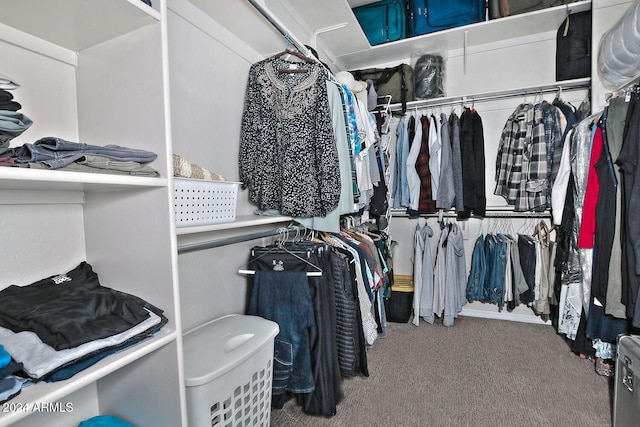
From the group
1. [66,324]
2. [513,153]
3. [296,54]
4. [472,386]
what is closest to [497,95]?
[513,153]

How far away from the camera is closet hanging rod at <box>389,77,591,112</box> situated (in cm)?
Answer: 231

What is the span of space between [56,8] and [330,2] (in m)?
1.57

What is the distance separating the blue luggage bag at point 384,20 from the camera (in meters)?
2.62

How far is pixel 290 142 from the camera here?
1479 millimetres

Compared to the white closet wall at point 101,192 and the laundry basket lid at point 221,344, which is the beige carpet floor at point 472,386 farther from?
the white closet wall at point 101,192

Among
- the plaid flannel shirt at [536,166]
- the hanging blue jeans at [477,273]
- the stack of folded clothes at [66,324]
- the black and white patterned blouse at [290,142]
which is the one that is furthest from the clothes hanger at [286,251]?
the plaid flannel shirt at [536,166]

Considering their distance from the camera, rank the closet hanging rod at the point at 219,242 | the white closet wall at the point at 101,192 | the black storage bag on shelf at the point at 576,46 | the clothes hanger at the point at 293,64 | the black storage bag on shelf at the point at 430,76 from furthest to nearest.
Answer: the black storage bag on shelf at the point at 430,76 < the black storage bag on shelf at the point at 576,46 < the clothes hanger at the point at 293,64 < the closet hanging rod at the point at 219,242 < the white closet wall at the point at 101,192

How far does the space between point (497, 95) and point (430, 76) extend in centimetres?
58

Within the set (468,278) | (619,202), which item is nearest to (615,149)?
(619,202)

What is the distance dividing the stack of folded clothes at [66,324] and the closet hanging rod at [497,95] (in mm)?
2620

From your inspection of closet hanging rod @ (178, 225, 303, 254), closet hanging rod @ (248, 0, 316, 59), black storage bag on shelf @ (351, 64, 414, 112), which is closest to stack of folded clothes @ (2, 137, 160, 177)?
closet hanging rod @ (178, 225, 303, 254)

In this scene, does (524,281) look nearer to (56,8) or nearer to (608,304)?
(608,304)

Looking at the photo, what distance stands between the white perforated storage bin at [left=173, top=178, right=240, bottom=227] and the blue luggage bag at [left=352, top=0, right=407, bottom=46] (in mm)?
2218

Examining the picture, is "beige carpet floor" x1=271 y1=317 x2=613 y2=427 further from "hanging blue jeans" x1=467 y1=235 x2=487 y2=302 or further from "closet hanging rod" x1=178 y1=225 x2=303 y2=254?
"closet hanging rod" x1=178 y1=225 x2=303 y2=254
